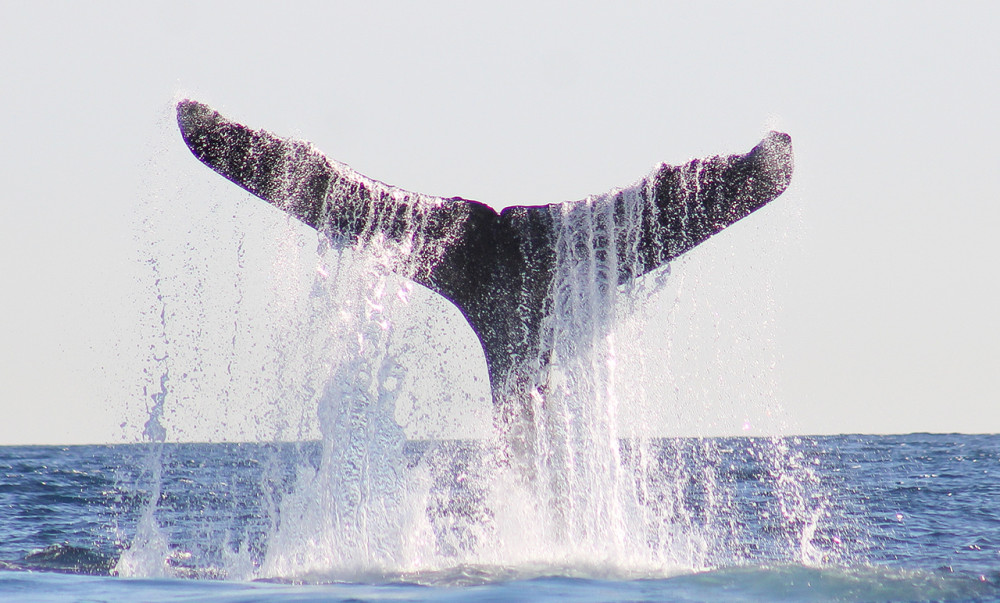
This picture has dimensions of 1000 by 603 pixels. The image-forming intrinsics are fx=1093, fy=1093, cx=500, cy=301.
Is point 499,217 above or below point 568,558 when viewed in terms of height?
above

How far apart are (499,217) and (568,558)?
2191 millimetres

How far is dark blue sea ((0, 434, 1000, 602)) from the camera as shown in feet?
19.0

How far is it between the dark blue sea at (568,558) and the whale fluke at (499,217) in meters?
1.36

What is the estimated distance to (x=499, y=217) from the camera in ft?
23.2

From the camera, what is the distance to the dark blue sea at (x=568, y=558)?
5781 mm

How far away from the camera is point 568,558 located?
6.61 metres

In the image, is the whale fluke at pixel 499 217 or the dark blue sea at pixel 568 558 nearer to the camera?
the dark blue sea at pixel 568 558

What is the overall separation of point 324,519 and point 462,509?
21.4ft

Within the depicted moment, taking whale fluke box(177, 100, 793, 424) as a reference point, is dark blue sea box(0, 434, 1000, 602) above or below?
below

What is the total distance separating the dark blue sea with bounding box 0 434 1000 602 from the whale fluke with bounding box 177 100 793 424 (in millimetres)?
1356

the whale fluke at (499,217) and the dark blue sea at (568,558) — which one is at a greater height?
the whale fluke at (499,217)

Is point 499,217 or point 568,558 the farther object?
point 499,217

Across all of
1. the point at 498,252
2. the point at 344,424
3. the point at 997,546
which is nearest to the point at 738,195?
the point at 498,252

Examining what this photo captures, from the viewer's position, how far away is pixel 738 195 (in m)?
6.61
